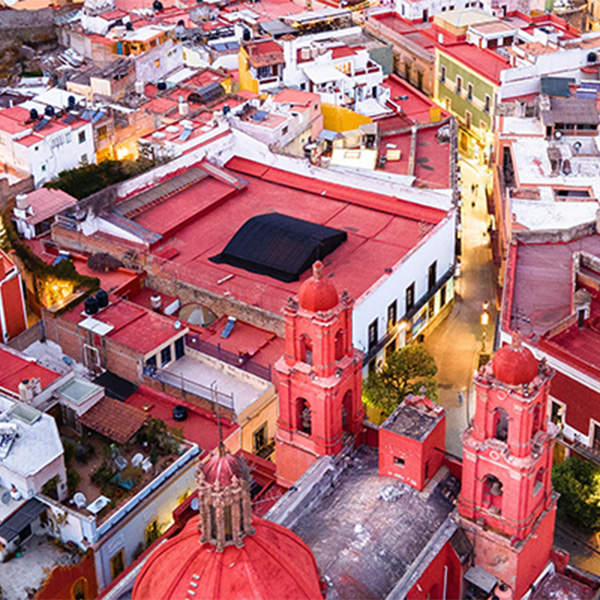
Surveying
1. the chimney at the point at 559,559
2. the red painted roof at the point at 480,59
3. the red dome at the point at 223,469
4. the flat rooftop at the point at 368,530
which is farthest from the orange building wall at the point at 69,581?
the red painted roof at the point at 480,59

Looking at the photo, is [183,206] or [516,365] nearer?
[516,365]

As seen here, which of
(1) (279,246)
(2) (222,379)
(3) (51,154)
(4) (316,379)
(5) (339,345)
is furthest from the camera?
(3) (51,154)

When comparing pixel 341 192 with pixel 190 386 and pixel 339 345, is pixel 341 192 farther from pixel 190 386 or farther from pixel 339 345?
pixel 339 345

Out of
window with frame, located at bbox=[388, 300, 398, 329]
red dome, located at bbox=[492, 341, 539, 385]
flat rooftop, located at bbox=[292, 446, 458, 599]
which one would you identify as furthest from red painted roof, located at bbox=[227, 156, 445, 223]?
red dome, located at bbox=[492, 341, 539, 385]

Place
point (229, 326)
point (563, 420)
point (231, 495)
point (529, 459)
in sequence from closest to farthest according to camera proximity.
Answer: point (231, 495) < point (529, 459) < point (563, 420) < point (229, 326)

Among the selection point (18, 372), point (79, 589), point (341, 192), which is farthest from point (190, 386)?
point (341, 192)

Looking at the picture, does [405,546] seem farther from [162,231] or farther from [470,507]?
[162,231]

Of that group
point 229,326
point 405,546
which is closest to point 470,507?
point 405,546
